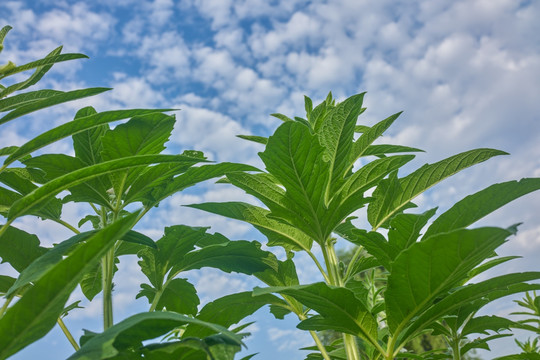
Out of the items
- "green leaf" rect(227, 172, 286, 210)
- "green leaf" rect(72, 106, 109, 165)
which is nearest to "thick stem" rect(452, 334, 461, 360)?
"green leaf" rect(227, 172, 286, 210)

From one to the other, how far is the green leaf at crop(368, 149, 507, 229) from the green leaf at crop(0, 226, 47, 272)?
1329mm

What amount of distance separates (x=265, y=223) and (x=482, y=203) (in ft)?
2.72

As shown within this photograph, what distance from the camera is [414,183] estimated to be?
185cm

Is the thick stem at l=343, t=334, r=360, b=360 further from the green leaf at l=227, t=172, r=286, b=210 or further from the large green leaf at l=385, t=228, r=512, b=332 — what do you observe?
the green leaf at l=227, t=172, r=286, b=210

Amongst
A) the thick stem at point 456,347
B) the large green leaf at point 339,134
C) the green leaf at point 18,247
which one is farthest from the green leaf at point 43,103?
the thick stem at point 456,347

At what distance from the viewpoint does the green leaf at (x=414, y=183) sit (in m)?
1.75

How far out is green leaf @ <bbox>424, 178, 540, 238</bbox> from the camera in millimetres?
1440

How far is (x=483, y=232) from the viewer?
1.15 m

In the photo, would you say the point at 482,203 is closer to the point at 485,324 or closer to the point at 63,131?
the point at 485,324

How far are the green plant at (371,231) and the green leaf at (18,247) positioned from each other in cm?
60

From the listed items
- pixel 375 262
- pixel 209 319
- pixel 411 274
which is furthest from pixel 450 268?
pixel 209 319

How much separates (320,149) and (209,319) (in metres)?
0.86

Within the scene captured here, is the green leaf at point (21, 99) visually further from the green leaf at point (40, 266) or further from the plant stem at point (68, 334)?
the plant stem at point (68, 334)

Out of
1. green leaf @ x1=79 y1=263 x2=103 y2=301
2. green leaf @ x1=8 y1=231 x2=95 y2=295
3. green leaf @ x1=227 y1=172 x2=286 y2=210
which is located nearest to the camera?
green leaf @ x1=8 y1=231 x2=95 y2=295
